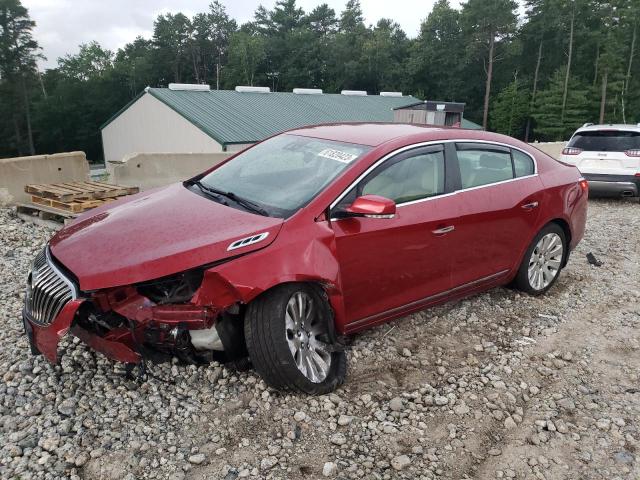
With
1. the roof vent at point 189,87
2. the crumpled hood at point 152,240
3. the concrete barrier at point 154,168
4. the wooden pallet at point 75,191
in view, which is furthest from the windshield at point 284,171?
the roof vent at point 189,87

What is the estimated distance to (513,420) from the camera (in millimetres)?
3150

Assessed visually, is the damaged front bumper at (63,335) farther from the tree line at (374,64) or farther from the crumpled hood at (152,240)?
the tree line at (374,64)

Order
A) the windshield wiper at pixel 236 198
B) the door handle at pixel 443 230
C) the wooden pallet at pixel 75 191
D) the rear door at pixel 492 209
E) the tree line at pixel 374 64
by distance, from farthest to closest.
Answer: the tree line at pixel 374 64 → the wooden pallet at pixel 75 191 → the rear door at pixel 492 209 → the door handle at pixel 443 230 → the windshield wiper at pixel 236 198

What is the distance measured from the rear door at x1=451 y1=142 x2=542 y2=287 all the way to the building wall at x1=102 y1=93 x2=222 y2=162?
23391mm

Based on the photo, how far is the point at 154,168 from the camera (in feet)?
31.8

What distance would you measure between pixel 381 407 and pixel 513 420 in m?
0.83

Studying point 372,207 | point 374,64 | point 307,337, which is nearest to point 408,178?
point 372,207

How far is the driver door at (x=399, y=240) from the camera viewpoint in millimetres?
3303

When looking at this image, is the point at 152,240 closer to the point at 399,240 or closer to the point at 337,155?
the point at 337,155

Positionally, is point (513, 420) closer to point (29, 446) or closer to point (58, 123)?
point (29, 446)

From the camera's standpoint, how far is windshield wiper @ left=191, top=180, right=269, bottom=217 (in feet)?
10.6

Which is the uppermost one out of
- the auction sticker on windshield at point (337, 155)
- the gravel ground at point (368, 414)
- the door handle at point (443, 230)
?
the auction sticker on windshield at point (337, 155)

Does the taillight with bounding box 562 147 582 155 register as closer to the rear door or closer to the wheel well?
the rear door

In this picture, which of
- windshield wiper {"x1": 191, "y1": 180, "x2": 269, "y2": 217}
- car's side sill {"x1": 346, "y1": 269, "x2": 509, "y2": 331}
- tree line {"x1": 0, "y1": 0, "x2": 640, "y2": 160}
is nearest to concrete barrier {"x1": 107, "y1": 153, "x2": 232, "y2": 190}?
windshield wiper {"x1": 191, "y1": 180, "x2": 269, "y2": 217}
